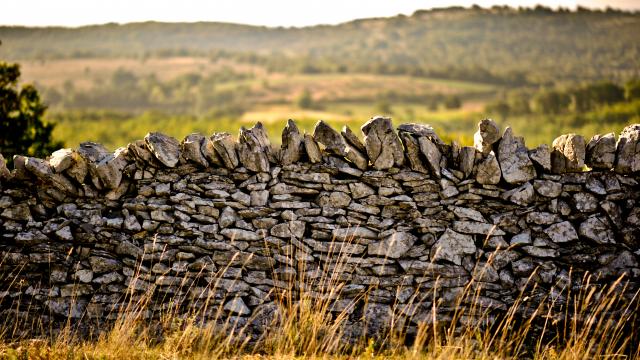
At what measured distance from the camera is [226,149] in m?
5.50

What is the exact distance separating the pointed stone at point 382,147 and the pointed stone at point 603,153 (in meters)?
2.03

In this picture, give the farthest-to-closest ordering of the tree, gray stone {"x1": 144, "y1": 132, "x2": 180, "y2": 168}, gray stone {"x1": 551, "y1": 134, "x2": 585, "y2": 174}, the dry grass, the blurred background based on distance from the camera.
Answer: the blurred background → the tree → gray stone {"x1": 144, "y1": 132, "x2": 180, "y2": 168} → gray stone {"x1": 551, "y1": 134, "x2": 585, "y2": 174} → the dry grass

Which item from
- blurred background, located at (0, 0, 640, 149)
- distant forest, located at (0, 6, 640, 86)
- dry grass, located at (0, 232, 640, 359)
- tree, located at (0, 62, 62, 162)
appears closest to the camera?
dry grass, located at (0, 232, 640, 359)

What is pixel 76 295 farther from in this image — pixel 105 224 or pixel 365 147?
pixel 365 147

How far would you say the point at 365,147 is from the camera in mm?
5527

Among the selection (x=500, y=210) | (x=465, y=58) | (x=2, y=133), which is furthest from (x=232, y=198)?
(x=465, y=58)

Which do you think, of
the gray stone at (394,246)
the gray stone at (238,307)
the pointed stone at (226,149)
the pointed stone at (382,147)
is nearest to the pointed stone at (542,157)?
the pointed stone at (382,147)

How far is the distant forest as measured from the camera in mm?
111438

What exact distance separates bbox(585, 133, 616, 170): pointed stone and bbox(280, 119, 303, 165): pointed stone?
3148 mm

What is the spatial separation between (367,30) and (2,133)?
6644 inches

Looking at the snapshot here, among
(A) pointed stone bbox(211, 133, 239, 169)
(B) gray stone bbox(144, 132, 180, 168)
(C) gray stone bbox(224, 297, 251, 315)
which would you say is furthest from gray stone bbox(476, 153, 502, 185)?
(B) gray stone bbox(144, 132, 180, 168)

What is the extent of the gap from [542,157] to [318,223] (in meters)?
2.53

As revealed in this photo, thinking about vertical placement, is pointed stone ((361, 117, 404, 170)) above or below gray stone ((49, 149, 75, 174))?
above

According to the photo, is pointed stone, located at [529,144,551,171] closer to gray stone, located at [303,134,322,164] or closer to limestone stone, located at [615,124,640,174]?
limestone stone, located at [615,124,640,174]
